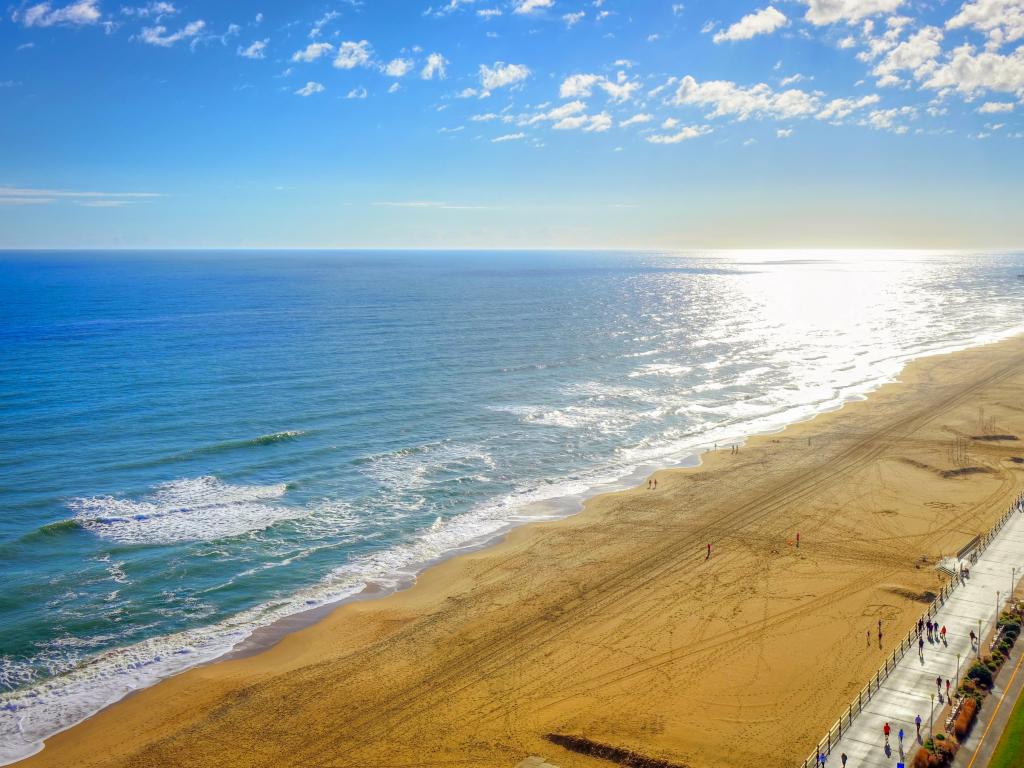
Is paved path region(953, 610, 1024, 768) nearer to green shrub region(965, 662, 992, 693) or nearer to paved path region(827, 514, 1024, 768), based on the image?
green shrub region(965, 662, 992, 693)

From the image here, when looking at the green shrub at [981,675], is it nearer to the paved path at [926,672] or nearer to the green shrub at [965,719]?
the paved path at [926,672]

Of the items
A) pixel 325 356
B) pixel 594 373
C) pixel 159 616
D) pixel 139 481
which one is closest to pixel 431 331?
pixel 325 356

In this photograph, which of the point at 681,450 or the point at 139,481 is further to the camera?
the point at 681,450

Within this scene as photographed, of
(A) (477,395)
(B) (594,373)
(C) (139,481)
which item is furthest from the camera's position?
(B) (594,373)

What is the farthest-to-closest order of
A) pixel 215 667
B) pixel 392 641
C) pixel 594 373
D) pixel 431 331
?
pixel 431 331
pixel 594 373
pixel 392 641
pixel 215 667

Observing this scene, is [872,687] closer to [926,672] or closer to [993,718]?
[926,672]

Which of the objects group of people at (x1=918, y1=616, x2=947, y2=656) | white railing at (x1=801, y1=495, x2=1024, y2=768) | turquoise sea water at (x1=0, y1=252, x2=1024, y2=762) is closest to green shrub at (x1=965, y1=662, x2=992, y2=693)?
group of people at (x1=918, y1=616, x2=947, y2=656)

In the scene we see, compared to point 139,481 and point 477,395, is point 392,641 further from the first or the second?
point 477,395
